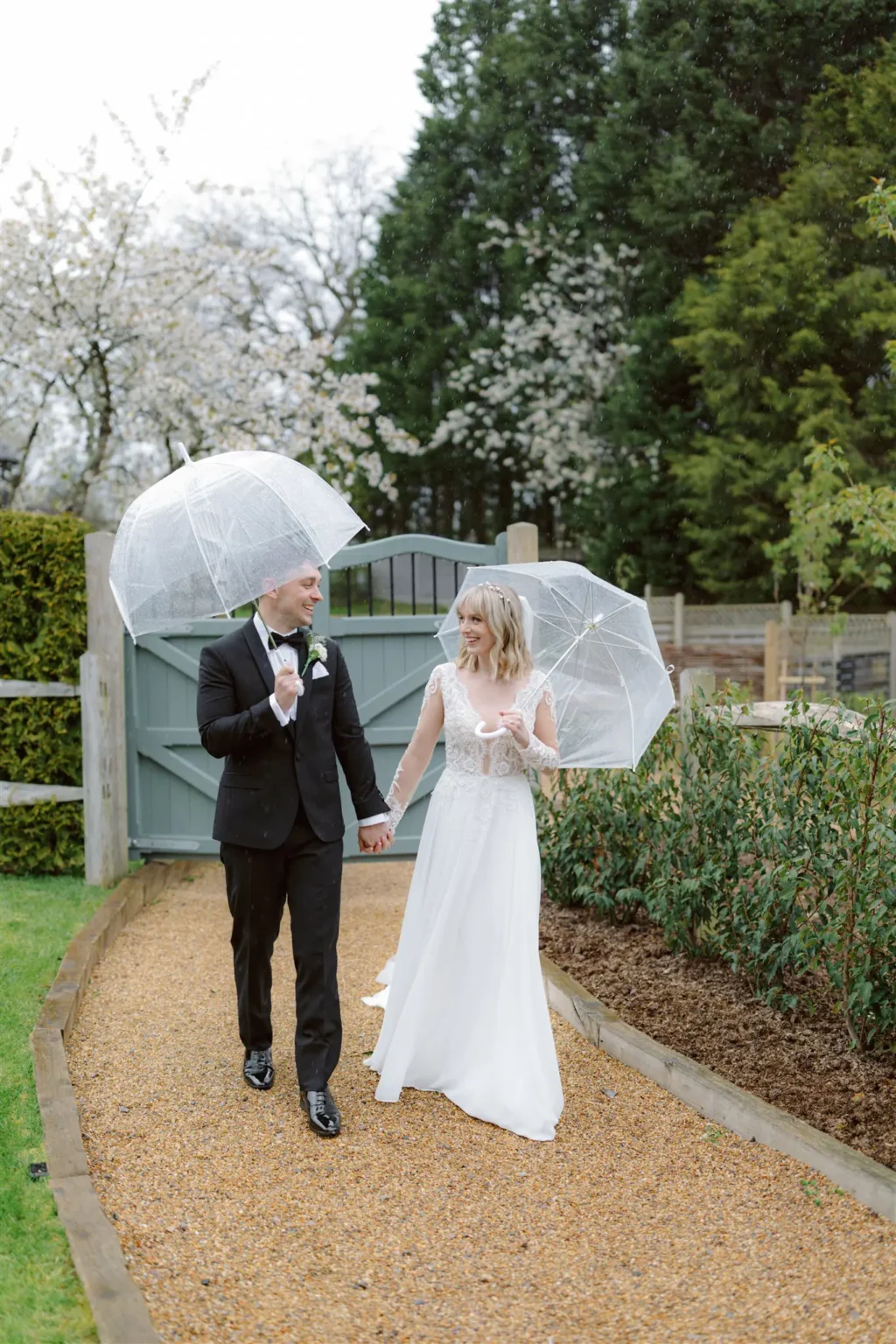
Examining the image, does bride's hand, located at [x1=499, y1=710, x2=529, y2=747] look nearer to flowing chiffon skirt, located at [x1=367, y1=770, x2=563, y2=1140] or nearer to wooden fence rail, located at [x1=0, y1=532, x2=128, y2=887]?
flowing chiffon skirt, located at [x1=367, y1=770, x2=563, y2=1140]

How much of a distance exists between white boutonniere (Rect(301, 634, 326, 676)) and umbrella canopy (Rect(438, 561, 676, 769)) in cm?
65

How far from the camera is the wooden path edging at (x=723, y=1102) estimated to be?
3652mm

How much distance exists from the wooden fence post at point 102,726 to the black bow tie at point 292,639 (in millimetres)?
3725

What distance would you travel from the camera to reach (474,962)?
4.50 m

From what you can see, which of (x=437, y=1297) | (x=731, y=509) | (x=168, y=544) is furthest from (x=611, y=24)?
(x=437, y=1297)

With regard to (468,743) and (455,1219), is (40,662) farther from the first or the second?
(455,1219)

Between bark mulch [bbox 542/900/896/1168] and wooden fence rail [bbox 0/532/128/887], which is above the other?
wooden fence rail [bbox 0/532/128/887]

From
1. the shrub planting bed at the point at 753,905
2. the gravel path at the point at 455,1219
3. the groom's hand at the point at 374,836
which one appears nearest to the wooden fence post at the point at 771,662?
the shrub planting bed at the point at 753,905

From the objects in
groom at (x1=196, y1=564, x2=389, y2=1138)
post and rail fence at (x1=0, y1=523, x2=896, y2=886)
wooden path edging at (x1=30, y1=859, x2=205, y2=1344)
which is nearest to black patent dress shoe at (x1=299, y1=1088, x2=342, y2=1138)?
groom at (x1=196, y1=564, x2=389, y2=1138)

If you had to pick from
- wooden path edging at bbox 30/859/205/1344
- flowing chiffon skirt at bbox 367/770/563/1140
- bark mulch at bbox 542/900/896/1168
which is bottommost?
bark mulch at bbox 542/900/896/1168

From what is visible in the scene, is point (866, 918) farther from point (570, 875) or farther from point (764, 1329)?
point (570, 875)

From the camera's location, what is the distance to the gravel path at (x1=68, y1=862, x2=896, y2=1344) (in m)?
3.08

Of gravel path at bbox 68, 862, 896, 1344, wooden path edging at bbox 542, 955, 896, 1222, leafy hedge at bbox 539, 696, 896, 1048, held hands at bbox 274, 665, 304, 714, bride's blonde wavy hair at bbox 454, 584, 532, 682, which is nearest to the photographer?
gravel path at bbox 68, 862, 896, 1344

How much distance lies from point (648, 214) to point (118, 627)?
58.6ft
